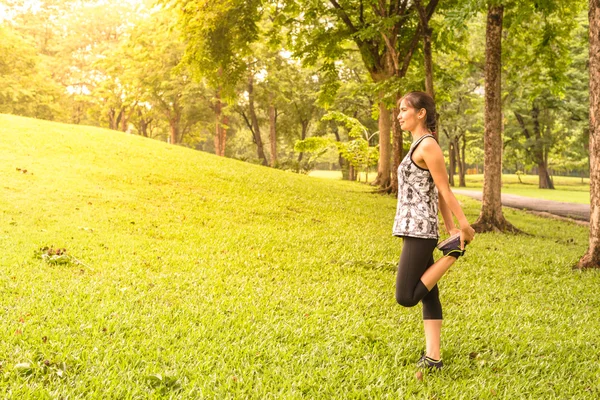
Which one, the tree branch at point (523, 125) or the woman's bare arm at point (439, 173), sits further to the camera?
the tree branch at point (523, 125)

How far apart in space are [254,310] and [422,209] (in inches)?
93.6

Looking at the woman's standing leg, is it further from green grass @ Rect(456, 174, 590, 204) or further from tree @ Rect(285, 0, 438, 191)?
green grass @ Rect(456, 174, 590, 204)

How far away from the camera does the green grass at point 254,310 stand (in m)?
3.76

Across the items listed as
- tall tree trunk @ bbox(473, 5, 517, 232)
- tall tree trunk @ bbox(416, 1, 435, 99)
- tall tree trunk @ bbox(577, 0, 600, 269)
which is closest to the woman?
tall tree trunk @ bbox(577, 0, 600, 269)

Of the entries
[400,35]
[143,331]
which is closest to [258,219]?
[143,331]

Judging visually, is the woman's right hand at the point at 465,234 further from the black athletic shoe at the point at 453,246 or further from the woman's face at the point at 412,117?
the woman's face at the point at 412,117

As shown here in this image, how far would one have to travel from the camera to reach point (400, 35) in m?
19.5

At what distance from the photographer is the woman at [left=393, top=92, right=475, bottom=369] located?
3.74 m

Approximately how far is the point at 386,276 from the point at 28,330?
4982mm

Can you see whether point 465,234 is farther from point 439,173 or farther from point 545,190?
point 545,190

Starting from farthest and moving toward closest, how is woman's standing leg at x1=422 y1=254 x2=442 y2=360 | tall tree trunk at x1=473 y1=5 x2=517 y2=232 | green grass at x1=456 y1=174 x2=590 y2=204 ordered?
green grass at x1=456 y1=174 x2=590 y2=204
tall tree trunk at x1=473 y1=5 x2=517 y2=232
woman's standing leg at x1=422 y1=254 x2=442 y2=360

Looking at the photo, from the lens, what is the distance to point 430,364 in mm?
4082

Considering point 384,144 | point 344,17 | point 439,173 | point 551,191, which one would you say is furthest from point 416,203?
point 551,191

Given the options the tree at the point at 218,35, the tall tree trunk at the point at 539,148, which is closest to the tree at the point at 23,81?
the tree at the point at 218,35
